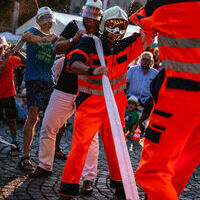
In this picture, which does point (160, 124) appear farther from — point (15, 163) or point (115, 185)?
point (15, 163)

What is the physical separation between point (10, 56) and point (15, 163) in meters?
1.62

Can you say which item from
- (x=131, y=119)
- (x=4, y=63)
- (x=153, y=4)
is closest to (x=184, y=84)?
(x=153, y=4)

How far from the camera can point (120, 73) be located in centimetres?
398

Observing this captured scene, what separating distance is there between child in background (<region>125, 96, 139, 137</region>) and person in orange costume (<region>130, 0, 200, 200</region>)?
612cm

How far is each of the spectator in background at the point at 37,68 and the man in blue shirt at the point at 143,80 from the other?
393cm

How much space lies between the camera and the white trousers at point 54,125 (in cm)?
450

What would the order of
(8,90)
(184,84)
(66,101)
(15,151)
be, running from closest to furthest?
1. (184,84)
2. (66,101)
3. (15,151)
4. (8,90)

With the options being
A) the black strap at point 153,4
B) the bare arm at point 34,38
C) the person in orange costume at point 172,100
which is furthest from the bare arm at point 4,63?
the person in orange costume at point 172,100

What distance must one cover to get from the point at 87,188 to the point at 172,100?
204 cm

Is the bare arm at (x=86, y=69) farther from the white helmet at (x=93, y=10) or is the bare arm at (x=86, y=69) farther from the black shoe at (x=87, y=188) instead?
the black shoe at (x=87, y=188)

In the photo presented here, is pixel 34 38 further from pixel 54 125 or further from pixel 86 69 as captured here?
pixel 86 69

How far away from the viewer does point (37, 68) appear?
205 inches

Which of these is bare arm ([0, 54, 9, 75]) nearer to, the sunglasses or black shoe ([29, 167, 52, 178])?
black shoe ([29, 167, 52, 178])

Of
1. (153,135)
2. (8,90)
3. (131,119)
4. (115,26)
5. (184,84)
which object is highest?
(115,26)
